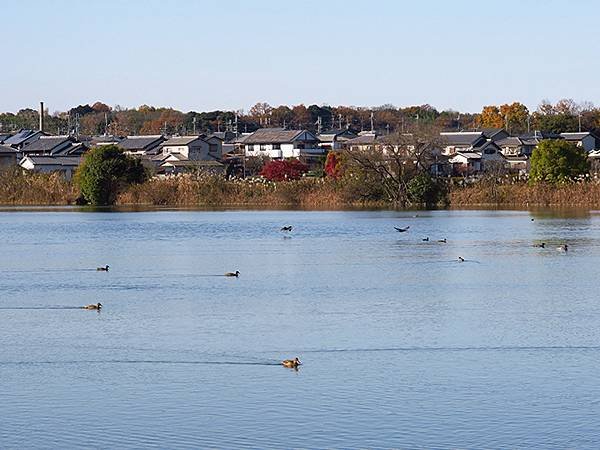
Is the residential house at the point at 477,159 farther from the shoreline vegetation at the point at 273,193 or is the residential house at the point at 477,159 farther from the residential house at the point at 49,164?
the residential house at the point at 49,164

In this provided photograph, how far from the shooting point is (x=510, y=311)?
57.6 feet

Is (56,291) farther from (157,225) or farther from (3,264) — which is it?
(157,225)

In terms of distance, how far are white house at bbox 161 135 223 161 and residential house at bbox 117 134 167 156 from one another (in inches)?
55.1

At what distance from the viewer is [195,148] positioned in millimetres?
83062

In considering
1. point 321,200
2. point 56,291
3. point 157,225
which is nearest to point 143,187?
point 321,200

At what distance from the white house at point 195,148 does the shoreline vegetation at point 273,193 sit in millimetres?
20132

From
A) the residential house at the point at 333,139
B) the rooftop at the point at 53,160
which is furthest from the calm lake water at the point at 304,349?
the residential house at the point at 333,139

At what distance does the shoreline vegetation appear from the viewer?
1964 inches

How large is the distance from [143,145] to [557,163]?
1722 inches

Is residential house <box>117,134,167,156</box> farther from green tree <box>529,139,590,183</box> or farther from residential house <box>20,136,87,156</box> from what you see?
green tree <box>529,139,590,183</box>

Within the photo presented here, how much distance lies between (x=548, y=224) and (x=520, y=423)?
27.8 meters

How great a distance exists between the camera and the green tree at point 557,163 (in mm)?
50062

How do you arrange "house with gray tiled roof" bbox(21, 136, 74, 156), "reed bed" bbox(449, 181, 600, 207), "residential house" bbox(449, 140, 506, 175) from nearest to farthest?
"reed bed" bbox(449, 181, 600, 207) < "residential house" bbox(449, 140, 506, 175) < "house with gray tiled roof" bbox(21, 136, 74, 156)

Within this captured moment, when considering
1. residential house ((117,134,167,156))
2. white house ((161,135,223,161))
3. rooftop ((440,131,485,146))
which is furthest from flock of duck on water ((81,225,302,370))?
residential house ((117,134,167,156))
